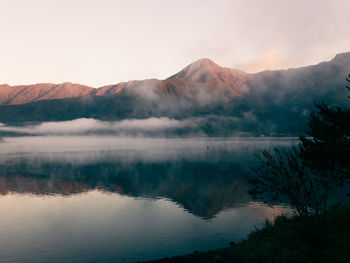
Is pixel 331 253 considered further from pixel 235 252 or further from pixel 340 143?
pixel 340 143

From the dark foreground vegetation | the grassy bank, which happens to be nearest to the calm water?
the grassy bank

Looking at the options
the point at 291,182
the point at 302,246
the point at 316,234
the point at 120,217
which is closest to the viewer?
the point at 302,246

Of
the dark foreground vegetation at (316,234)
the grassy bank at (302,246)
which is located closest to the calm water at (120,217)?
the grassy bank at (302,246)

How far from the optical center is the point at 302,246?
17.0 metres

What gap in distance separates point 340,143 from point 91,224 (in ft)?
99.4

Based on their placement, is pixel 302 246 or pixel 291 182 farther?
pixel 291 182

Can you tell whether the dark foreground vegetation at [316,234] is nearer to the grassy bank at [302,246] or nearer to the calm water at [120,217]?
the grassy bank at [302,246]

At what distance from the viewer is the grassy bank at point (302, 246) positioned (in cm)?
1590

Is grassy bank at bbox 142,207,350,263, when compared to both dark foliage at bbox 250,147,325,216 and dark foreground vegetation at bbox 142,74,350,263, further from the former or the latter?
dark foliage at bbox 250,147,325,216

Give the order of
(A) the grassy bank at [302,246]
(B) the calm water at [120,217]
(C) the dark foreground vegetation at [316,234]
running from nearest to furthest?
(A) the grassy bank at [302,246]
(C) the dark foreground vegetation at [316,234]
(B) the calm water at [120,217]

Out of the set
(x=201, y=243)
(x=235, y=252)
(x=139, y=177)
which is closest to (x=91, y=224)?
(x=201, y=243)

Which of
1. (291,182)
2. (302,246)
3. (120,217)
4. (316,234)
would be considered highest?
(291,182)

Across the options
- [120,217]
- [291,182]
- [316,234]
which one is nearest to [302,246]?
[316,234]

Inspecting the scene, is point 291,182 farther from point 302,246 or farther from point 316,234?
point 302,246
